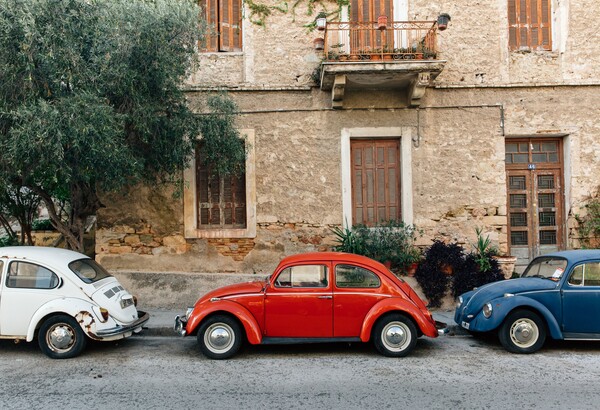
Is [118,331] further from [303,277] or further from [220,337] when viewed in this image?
[303,277]

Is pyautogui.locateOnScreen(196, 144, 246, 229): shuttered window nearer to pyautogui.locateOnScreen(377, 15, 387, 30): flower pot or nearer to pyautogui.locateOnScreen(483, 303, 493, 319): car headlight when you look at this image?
pyautogui.locateOnScreen(377, 15, 387, 30): flower pot

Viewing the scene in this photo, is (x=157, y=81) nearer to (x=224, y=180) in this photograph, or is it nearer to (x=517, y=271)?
(x=224, y=180)

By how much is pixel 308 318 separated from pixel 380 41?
666 centimetres

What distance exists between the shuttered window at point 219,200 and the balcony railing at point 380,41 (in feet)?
11.1

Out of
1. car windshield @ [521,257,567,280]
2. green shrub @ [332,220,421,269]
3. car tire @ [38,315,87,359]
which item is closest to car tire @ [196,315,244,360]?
car tire @ [38,315,87,359]

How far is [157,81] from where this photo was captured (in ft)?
26.6

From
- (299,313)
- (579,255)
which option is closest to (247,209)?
(299,313)

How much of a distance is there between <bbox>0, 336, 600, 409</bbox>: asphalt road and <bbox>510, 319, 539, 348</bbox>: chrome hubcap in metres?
0.22

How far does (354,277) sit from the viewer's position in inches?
263

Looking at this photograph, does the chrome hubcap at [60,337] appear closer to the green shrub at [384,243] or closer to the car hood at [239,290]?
the car hood at [239,290]

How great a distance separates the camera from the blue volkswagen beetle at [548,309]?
6.66 m

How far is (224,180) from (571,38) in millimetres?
8058

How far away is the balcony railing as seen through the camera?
32.3ft

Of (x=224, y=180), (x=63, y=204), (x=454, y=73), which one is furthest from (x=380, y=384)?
(x=63, y=204)
